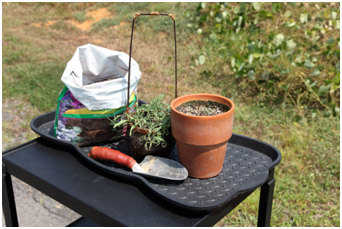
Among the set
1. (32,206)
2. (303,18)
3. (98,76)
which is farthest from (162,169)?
(303,18)

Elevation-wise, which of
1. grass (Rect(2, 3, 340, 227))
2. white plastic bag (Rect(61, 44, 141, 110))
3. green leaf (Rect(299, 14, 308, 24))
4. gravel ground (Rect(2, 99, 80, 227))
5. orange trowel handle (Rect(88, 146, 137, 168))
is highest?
white plastic bag (Rect(61, 44, 141, 110))

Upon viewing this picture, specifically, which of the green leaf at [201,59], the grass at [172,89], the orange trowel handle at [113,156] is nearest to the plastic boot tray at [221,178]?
the orange trowel handle at [113,156]

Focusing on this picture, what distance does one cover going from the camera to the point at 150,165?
43.4 inches

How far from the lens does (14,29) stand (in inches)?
196

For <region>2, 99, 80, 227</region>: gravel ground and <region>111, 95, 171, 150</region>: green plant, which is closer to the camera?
<region>111, 95, 171, 150</region>: green plant

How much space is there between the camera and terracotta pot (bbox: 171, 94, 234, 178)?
0.99 meters

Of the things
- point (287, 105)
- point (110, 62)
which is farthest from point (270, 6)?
point (110, 62)

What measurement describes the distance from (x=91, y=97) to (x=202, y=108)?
33cm

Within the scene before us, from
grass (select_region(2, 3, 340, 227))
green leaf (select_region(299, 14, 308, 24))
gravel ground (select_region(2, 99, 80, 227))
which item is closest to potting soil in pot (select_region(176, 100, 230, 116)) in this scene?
grass (select_region(2, 3, 340, 227))

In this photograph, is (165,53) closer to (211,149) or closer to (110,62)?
(110,62)

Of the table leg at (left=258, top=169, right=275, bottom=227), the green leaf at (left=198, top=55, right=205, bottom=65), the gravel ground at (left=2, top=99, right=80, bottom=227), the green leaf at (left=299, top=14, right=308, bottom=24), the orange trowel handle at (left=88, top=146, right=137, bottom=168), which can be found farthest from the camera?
the green leaf at (left=198, top=55, right=205, bottom=65)

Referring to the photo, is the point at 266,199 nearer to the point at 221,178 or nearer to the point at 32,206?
the point at 221,178

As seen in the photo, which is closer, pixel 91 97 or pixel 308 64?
pixel 91 97

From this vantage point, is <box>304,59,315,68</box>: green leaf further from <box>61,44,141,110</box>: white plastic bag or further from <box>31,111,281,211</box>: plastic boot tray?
<box>61,44,141,110</box>: white plastic bag
